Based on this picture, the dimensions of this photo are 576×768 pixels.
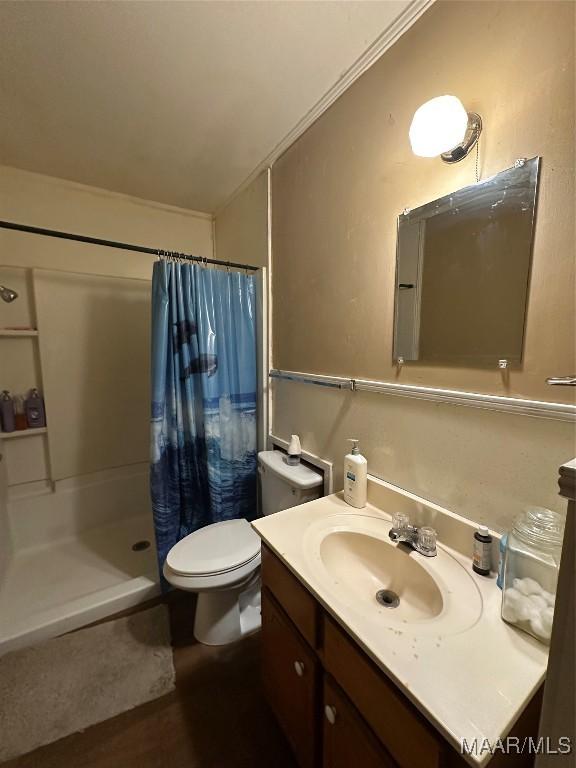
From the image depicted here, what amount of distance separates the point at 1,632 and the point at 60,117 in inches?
90.8

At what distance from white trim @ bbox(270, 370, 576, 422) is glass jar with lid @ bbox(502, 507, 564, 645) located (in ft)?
0.75

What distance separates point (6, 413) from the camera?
→ 185 cm

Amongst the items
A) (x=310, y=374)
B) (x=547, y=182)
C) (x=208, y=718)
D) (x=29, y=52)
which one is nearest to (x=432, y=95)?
(x=547, y=182)

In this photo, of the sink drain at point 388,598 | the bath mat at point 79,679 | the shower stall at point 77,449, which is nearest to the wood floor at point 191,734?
the bath mat at point 79,679

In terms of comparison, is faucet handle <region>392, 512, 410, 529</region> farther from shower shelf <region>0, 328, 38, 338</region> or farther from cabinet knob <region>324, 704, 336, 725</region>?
shower shelf <region>0, 328, 38, 338</region>

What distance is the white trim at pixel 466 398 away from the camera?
0.71m

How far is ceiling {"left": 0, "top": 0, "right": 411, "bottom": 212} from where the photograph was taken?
96 centimetres

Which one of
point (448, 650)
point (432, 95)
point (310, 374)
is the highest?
point (432, 95)

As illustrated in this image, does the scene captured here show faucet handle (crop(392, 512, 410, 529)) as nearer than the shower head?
Yes

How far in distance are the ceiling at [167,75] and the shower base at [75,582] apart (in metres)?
2.27

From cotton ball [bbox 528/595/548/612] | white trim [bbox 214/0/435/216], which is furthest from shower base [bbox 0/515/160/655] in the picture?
white trim [bbox 214/0/435/216]

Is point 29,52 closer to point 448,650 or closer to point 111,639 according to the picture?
point 448,650

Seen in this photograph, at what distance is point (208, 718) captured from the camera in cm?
114

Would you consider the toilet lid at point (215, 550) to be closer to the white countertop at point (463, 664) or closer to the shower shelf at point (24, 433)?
the white countertop at point (463, 664)
